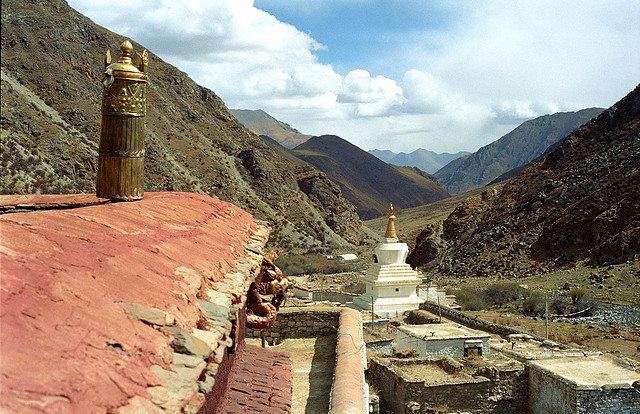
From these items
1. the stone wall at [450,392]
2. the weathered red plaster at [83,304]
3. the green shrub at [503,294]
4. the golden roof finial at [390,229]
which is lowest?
the stone wall at [450,392]

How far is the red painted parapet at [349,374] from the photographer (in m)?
4.81

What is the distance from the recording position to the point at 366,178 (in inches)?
6944

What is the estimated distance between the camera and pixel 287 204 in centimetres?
7538

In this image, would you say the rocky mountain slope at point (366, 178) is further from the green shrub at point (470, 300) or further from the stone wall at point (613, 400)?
the stone wall at point (613, 400)

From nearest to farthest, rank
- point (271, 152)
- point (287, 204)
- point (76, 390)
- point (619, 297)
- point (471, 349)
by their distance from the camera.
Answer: point (76, 390), point (471, 349), point (619, 297), point (287, 204), point (271, 152)

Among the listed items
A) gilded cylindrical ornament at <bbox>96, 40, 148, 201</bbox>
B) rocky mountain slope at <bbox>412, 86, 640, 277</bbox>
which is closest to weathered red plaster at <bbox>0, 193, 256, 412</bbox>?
gilded cylindrical ornament at <bbox>96, 40, 148, 201</bbox>

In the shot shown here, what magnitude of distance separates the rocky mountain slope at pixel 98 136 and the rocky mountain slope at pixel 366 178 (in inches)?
2671

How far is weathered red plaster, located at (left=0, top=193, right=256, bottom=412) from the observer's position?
1.92 meters

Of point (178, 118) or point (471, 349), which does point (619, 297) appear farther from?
point (178, 118)

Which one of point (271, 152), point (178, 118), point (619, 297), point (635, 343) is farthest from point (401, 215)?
point (635, 343)

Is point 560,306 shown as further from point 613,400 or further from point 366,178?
point 366,178

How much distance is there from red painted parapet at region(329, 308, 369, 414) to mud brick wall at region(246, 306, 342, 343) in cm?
30

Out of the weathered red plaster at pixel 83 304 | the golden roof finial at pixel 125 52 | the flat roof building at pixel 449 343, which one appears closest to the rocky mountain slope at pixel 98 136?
the flat roof building at pixel 449 343

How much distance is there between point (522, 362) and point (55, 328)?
53.5ft
